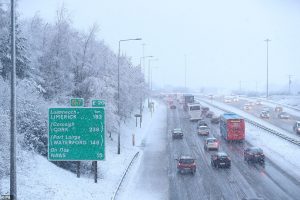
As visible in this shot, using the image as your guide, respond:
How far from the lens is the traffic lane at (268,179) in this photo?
3369 cm

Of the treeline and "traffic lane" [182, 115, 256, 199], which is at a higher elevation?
the treeline

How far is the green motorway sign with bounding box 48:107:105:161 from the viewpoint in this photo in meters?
27.5

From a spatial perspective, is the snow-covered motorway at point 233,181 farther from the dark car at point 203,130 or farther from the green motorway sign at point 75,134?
the dark car at point 203,130

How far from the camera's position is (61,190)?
2873 cm

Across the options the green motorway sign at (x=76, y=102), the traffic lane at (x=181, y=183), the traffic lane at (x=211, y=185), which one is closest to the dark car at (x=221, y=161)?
the traffic lane at (x=211, y=185)

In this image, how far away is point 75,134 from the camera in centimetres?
2780

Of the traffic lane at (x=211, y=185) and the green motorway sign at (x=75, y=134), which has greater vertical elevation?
the green motorway sign at (x=75, y=134)

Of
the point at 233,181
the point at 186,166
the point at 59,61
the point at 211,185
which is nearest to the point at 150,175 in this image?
the point at 186,166

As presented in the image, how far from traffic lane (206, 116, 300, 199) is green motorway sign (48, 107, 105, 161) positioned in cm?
1189

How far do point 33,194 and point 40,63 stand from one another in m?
28.1

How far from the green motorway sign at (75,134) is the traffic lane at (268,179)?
39.0 ft

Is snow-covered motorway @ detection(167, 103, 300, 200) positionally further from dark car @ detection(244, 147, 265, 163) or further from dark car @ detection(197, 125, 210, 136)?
dark car @ detection(197, 125, 210, 136)

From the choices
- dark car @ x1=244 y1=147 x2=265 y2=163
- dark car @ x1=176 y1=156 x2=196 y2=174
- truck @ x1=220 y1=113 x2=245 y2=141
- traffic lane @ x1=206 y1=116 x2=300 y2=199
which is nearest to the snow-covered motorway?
traffic lane @ x1=206 y1=116 x2=300 y2=199

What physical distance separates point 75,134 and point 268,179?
17.8 metres
